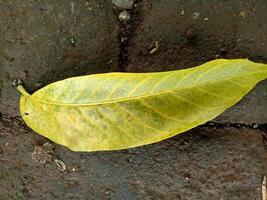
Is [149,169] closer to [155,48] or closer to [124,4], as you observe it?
[155,48]

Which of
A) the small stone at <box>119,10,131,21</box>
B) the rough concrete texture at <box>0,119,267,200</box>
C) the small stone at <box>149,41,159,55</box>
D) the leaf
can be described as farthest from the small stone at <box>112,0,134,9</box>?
the rough concrete texture at <box>0,119,267,200</box>

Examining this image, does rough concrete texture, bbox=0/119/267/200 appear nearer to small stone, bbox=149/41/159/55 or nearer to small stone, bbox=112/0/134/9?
small stone, bbox=149/41/159/55

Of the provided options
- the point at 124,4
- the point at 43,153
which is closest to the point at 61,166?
the point at 43,153

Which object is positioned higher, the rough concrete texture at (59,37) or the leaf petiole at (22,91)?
the rough concrete texture at (59,37)

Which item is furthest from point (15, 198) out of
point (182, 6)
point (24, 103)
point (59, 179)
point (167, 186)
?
point (182, 6)

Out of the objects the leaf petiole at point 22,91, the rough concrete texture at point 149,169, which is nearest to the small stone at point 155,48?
the rough concrete texture at point 149,169

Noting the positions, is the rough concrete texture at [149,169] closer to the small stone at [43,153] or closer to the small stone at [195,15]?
the small stone at [43,153]
